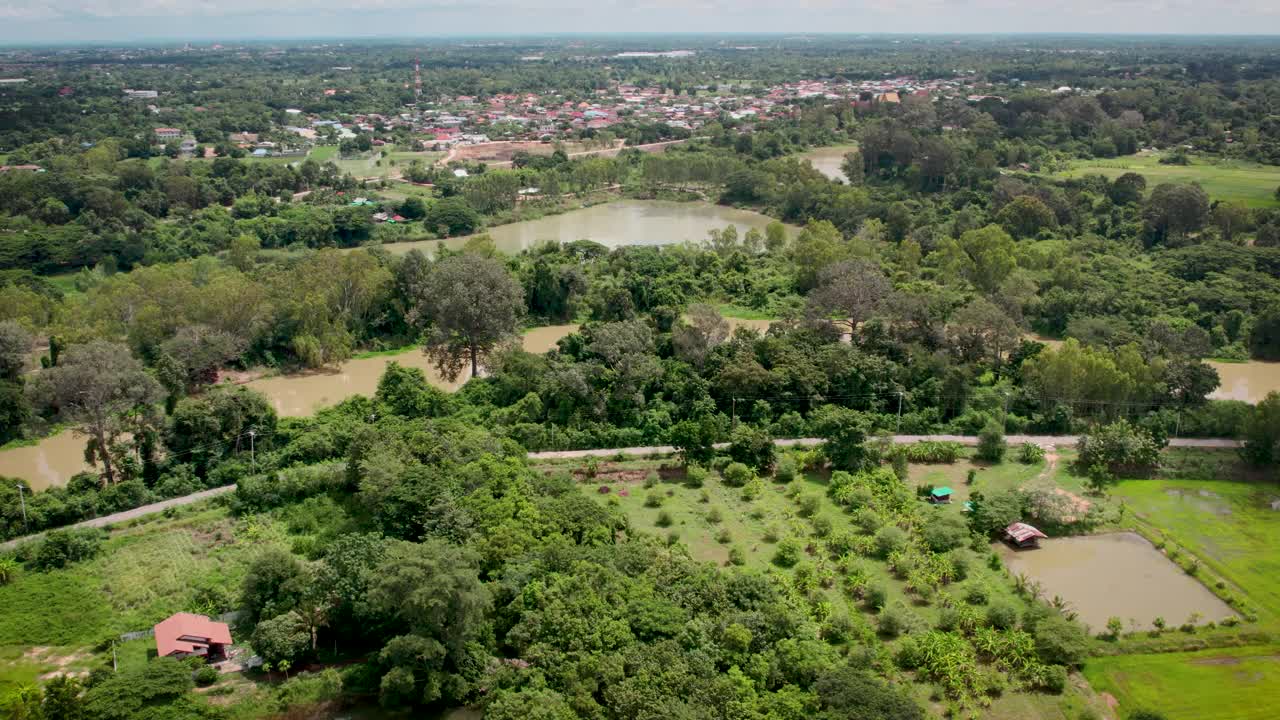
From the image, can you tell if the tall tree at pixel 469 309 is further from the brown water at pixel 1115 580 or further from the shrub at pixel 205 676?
the brown water at pixel 1115 580

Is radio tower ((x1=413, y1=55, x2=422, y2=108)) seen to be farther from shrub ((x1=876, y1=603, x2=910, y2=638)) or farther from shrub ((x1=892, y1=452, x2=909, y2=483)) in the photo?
shrub ((x1=876, y1=603, x2=910, y2=638))

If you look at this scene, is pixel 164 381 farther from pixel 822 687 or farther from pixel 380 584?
pixel 822 687

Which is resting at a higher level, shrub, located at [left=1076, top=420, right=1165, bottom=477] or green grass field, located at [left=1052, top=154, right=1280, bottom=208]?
green grass field, located at [left=1052, top=154, right=1280, bottom=208]

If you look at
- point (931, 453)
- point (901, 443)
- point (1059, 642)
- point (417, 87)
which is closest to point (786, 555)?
point (1059, 642)

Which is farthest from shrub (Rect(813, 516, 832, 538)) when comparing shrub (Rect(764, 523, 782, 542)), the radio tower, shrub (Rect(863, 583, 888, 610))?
the radio tower

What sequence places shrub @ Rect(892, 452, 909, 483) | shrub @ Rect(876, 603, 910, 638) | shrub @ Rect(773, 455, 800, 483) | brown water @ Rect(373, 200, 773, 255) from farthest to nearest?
1. brown water @ Rect(373, 200, 773, 255)
2. shrub @ Rect(892, 452, 909, 483)
3. shrub @ Rect(773, 455, 800, 483)
4. shrub @ Rect(876, 603, 910, 638)

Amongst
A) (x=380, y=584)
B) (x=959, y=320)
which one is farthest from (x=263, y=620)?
(x=959, y=320)

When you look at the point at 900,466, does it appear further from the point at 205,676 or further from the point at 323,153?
the point at 323,153
